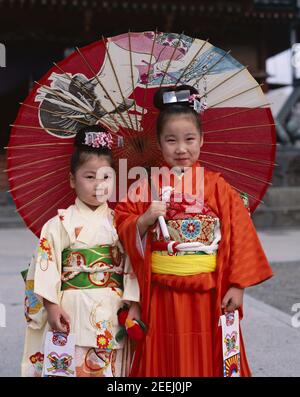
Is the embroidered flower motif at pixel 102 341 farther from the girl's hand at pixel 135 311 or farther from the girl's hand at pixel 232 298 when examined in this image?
the girl's hand at pixel 232 298

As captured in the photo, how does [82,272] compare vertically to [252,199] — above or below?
below

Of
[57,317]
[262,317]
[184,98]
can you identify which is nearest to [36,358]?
[57,317]

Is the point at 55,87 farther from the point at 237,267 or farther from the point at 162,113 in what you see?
the point at 237,267

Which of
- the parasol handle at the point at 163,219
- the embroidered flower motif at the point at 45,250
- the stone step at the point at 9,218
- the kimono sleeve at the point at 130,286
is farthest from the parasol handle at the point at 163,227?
the stone step at the point at 9,218

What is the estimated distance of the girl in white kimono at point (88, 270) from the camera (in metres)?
1.96

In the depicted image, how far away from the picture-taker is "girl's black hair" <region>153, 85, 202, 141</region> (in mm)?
1953

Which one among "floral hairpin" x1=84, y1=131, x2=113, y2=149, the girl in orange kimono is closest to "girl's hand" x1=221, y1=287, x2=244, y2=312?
the girl in orange kimono

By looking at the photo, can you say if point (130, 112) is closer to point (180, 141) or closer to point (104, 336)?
point (180, 141)

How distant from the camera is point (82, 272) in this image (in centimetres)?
198

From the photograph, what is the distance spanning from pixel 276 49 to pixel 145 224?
13.9 meters

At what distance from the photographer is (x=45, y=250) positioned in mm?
1958

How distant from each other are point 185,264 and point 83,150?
586 millimetres

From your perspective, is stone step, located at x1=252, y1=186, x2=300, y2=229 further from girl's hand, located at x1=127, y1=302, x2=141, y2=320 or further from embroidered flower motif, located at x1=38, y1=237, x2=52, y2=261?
embroidered flower motif, located at x1=38, y1=237, x2=52, y2=261
